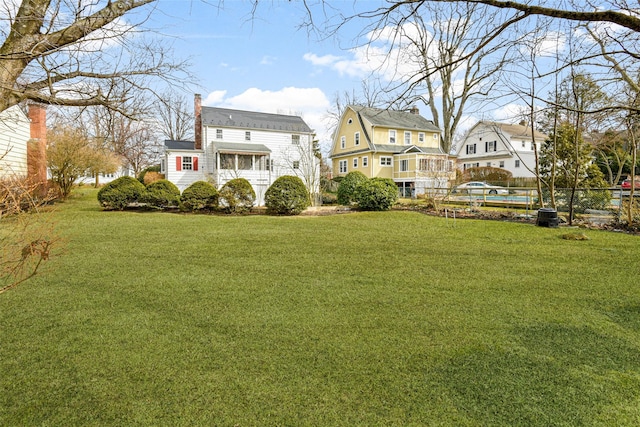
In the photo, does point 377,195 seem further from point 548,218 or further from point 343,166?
point 343,166

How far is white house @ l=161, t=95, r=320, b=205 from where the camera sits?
2244 cm

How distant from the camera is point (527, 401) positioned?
243cm

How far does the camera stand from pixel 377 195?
48.0 feet

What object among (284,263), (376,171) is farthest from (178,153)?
(284,263)

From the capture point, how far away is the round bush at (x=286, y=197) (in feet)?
45.9

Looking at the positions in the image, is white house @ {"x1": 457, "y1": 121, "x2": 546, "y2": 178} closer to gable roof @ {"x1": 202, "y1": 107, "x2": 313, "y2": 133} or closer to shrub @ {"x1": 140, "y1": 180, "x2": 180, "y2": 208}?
gable roof @ {"x1": 202, "y1": 107, "x2": 313, "y2": 133}

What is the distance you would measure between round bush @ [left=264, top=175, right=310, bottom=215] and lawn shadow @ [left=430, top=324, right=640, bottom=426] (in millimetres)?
11196

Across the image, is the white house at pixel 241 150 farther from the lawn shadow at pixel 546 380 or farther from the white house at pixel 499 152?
the white house at pixel 499 152

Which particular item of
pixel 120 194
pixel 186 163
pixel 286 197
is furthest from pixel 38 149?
pixel 286 197

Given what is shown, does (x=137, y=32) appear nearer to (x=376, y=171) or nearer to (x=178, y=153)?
(x=178, y=153)

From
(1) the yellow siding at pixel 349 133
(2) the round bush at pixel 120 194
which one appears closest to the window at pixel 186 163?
(2) the round bush at pixel 120 194

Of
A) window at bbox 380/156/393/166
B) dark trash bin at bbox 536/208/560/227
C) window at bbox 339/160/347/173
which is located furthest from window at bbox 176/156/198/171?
dark trash bin at bbox 536/208/560/227

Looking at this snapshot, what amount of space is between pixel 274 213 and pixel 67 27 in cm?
1148

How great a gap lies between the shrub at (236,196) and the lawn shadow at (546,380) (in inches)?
475
